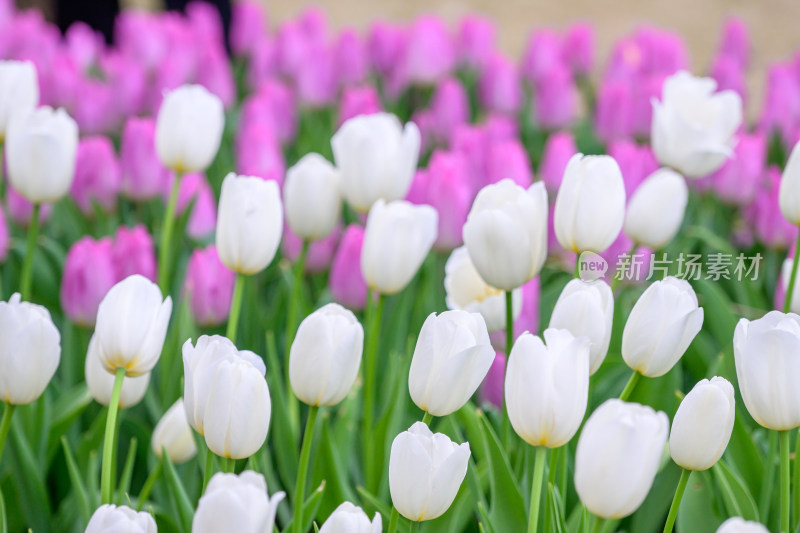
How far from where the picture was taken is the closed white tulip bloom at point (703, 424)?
58 centimetres

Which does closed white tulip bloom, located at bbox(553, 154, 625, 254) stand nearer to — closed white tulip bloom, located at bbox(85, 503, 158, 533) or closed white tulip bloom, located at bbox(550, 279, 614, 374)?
closed white tulip bloom, located at bbox(550, 279, 614, 374)

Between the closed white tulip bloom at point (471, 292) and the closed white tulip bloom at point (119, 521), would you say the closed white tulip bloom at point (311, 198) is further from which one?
the closed white tulip bloom at point (119, 521)

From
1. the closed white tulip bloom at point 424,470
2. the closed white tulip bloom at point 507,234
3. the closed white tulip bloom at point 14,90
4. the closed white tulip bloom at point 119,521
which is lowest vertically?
the closed white tulip bloom at point 119,521

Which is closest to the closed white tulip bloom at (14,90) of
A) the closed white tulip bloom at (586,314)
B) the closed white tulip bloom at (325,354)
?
the closed white tulip bloom at (325,354)

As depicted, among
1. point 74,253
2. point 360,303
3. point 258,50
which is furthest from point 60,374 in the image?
point 258,50

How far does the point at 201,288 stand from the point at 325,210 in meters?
0.17

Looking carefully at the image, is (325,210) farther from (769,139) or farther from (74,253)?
(769,139)

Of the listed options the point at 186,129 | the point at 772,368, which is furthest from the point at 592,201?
the point at 186,129

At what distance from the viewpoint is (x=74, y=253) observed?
1042mm

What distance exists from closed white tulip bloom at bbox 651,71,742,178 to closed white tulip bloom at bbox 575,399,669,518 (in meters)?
0.54

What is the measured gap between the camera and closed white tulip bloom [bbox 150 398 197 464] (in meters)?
0.83

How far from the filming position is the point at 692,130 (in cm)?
102

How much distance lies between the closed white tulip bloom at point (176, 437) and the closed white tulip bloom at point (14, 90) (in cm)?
41

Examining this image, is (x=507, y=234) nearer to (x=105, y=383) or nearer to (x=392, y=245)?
(x=392, y=245)
